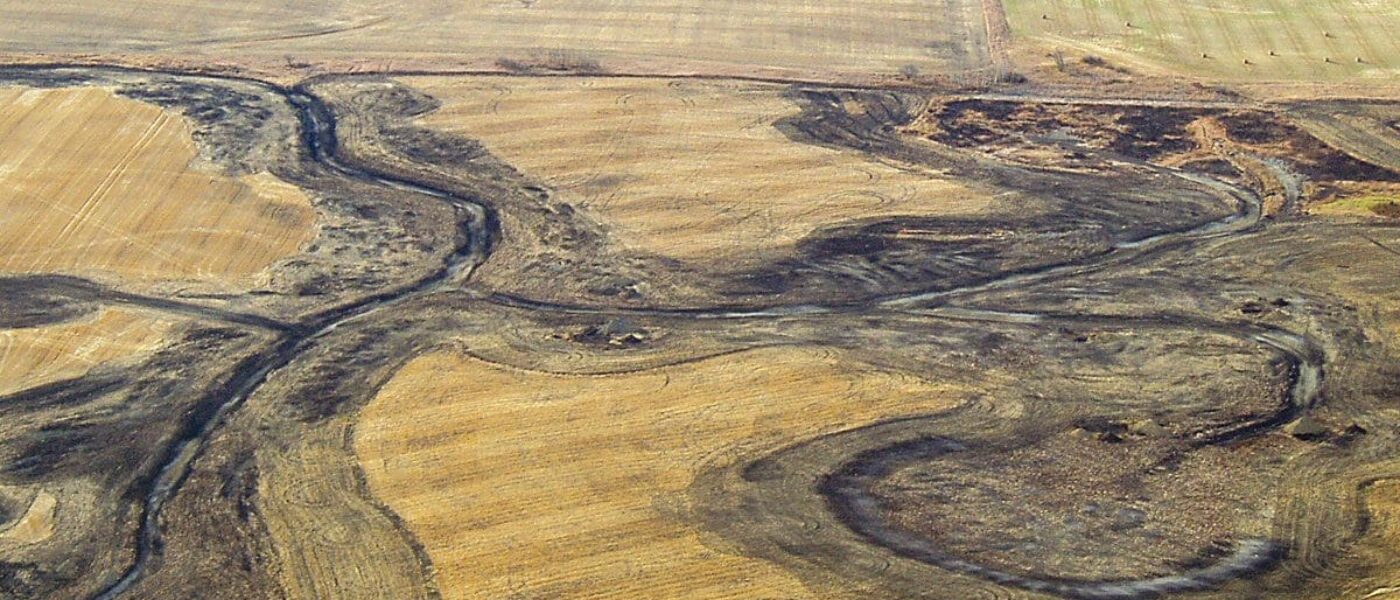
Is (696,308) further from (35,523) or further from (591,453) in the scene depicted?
(35,523)

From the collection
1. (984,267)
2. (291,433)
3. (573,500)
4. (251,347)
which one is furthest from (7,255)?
(984,267)

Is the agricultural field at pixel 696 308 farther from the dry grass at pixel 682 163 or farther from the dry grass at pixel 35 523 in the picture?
the dry grass at pixel 682 163

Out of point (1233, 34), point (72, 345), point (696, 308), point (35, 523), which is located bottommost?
point (35, 523)

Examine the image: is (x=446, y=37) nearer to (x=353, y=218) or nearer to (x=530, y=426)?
(x=353, y=218)

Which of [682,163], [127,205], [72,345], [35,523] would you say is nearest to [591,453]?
[35,523]

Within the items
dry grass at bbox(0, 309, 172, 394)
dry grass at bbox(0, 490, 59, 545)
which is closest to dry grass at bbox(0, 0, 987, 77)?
dry grass at bbox(0, 309, 172, 394)

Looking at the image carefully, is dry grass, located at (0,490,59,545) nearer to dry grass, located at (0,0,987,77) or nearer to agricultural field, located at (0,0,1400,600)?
agricultural field, located at (0,0,1400,600)

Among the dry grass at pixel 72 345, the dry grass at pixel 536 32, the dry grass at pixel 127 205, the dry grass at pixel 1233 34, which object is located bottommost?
the dry grass at pixel 72 345

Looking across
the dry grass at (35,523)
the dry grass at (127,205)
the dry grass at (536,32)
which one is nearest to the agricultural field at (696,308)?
the dry grass at (35,523)
